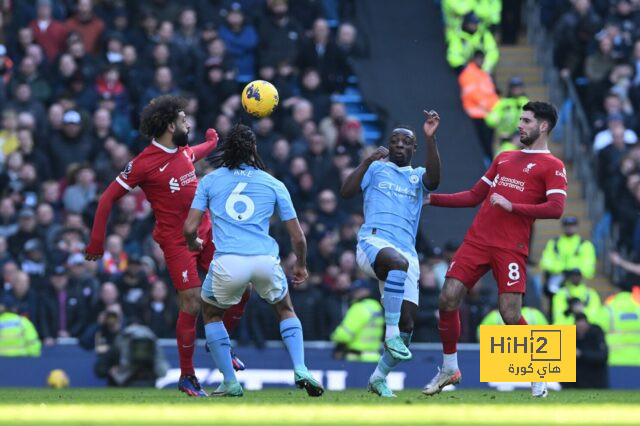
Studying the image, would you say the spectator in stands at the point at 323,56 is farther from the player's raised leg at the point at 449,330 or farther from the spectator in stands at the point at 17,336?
the player's raised leg at the point at 449,330

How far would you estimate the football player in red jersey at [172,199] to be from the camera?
16016mm

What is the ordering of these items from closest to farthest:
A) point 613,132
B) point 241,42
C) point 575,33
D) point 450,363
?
1. point 450,363
2. point 613,132
3. point 241,42
4. point 575,33

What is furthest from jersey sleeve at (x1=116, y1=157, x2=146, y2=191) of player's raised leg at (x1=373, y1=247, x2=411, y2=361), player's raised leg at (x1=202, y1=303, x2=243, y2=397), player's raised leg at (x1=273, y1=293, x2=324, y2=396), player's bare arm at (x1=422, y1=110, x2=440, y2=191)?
player's bare arm at (x1=422, y1=110, x2=440, y2=191)

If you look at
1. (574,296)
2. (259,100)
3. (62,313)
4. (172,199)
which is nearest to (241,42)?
(62,313)

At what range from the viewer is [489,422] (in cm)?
1152

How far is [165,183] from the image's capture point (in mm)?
16125

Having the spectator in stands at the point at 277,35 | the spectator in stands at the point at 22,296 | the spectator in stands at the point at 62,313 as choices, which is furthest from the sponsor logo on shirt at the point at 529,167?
the spectator in stands at the point at 277,35

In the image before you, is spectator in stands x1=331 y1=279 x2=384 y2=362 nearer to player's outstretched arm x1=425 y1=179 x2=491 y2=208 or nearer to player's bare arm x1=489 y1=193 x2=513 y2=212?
player's outstretched arm x1=425 y1=179 x2=491 y2=208

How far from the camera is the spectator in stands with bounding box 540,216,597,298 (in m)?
22.5

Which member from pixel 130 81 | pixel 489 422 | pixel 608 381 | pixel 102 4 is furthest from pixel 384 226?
pixel 102 4

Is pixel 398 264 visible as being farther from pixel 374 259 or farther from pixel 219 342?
pixel 219 342

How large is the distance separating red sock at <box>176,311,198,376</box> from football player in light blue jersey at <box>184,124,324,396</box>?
1062 millimetres

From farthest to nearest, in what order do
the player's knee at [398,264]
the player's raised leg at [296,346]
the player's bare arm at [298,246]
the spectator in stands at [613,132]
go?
the spectator in stands at [613,132] < the player's knee at [398,264] < the player's bare arm at [298,246] < the player's raised leg at [296,346]

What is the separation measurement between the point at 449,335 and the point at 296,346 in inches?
69.5
